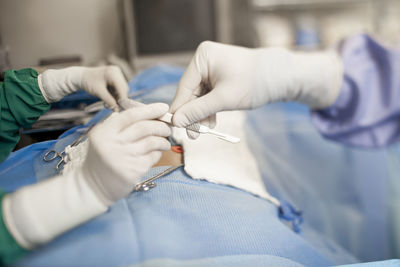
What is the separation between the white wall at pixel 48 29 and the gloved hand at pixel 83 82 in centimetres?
7

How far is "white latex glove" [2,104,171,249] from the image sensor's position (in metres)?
0.37

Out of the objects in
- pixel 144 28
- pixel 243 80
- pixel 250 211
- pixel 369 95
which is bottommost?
pixel 250 211

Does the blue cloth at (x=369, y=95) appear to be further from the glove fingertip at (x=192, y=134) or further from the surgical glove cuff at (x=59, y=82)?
the surgical glove cuff at (x=59, y=82)

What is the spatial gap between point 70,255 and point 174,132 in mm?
312

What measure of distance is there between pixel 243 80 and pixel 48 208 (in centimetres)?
45

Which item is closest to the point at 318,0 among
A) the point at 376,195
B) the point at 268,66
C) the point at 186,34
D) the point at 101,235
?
the point at 186,34

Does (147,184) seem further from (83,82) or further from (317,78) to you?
(317,78)

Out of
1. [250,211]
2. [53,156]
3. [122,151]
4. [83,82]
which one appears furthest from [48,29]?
[250,211]

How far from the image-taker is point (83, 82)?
59 centimetres

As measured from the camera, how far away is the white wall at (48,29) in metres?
0.63

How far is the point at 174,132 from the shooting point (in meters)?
0.64

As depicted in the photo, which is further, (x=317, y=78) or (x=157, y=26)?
(x=157, y=26)

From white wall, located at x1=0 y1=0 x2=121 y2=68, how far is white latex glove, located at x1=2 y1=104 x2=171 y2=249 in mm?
279

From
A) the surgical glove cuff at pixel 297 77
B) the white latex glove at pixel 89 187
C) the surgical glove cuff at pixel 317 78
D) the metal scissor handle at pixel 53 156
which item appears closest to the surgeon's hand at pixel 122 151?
the white latex glove at pixel 89 187
